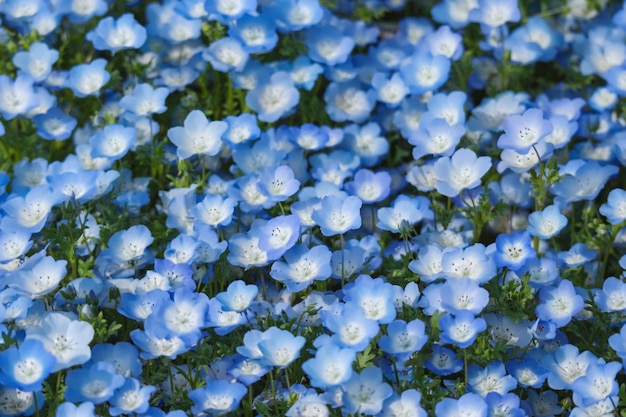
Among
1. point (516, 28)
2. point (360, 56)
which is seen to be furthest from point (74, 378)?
point (516, 28)

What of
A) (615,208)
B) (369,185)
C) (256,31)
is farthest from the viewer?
(256,31)

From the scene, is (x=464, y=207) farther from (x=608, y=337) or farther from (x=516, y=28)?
(x=516, y=28)

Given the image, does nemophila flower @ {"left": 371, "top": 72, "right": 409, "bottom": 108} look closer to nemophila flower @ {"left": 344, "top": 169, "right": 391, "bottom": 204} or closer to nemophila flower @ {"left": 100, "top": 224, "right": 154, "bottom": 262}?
nemophila flower @ {"left": 344, "top": 169, "right": 391, "bottom": 204}

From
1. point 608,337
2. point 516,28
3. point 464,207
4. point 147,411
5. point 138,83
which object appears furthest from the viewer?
point 516,28

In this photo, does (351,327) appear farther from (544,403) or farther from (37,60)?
(37,60)

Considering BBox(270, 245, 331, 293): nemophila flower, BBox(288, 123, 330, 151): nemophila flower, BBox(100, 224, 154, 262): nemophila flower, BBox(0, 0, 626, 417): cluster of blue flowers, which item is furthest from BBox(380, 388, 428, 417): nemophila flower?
BBox(288, 123, 330, 151): nemophila flower

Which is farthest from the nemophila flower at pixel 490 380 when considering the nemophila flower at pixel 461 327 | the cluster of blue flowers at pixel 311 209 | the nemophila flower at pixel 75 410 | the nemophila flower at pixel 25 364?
the nemophila flower at pixel 25 364

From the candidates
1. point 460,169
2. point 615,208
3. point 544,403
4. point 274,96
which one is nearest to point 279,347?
point 544,403
